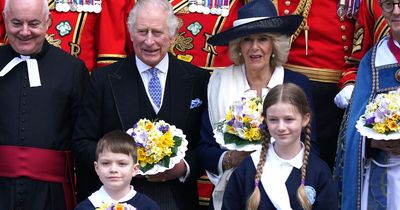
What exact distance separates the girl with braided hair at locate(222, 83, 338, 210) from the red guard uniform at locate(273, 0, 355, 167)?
4.86 ft

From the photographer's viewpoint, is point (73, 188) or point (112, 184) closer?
point (112, 184)

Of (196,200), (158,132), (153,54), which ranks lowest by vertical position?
(196,200)

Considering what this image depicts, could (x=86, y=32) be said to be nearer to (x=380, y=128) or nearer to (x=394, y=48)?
(x=394, y=48)

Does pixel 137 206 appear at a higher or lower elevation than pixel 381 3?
lower

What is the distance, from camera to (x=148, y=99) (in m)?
6.35

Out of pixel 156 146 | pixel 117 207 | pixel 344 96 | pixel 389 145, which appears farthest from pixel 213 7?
pixel 117 207

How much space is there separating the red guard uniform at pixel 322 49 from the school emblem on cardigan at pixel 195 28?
24.5 inches

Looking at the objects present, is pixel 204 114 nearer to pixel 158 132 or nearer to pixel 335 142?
pixel 158 132

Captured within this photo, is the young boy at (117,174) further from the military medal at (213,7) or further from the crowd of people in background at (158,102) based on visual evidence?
the military medal at (213,7)

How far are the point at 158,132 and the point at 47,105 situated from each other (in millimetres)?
892

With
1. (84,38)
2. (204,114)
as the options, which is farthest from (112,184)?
(84,38)

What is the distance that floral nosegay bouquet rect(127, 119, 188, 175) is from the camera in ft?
19.2

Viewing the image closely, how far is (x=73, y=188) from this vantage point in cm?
656

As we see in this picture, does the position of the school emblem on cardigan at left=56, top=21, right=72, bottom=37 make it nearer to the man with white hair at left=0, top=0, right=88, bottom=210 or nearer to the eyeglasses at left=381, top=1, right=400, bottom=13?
the man with white hair at left=0, top=0, right=88, bottom=210
